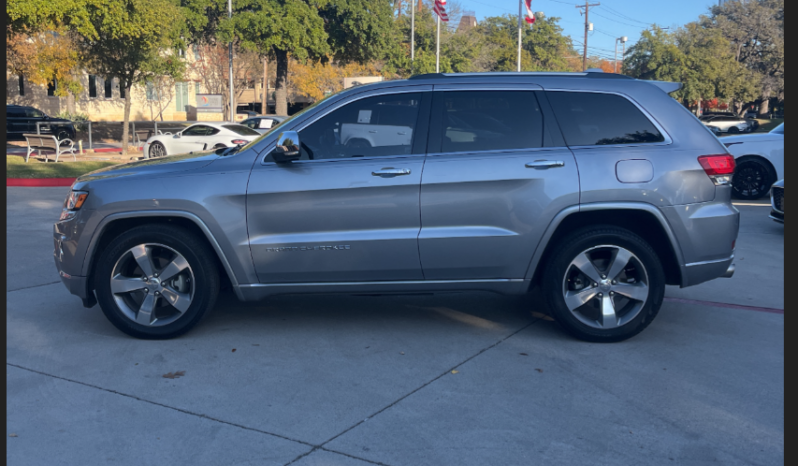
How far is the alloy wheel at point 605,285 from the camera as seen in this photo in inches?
204

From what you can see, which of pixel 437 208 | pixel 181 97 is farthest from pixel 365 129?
pixel 181 97

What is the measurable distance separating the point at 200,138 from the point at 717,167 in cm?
1778

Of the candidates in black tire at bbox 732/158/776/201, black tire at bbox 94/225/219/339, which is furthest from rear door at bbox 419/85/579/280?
black tire at bbox 732/158/776/201

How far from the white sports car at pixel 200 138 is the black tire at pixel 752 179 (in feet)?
41.6

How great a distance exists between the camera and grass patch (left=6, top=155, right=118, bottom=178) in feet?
57.5

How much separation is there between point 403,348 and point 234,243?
140 cm

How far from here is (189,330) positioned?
5.35 metres

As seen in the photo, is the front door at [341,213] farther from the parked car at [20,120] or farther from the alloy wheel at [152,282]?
the parked car at [20,120]

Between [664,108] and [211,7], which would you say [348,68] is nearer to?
[211,7]

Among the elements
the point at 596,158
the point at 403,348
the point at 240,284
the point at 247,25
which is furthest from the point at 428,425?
the point at 247,25

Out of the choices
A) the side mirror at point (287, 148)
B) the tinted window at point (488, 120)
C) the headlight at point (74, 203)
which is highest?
the tinted window at point (488, 120)

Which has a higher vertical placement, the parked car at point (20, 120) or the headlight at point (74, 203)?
the parked car at point (20, 120)

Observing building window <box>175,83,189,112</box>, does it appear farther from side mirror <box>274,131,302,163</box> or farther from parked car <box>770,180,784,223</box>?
side mirror <box>274,131,302,163</box>

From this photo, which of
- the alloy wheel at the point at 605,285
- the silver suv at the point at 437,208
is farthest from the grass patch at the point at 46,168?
the alloy wheel at the point at 605,285
